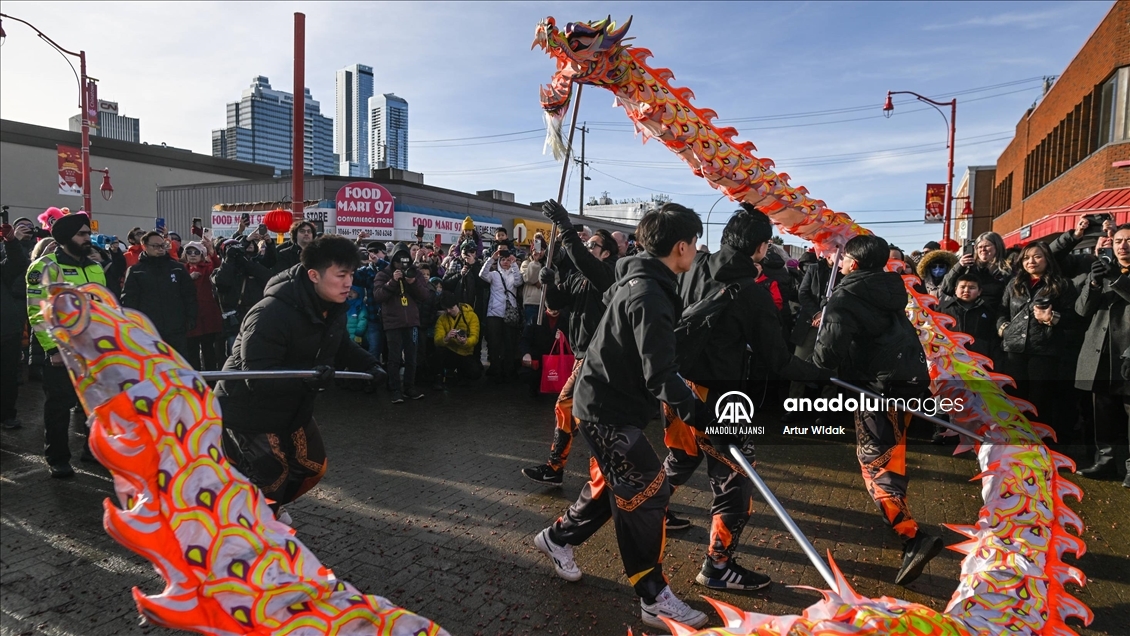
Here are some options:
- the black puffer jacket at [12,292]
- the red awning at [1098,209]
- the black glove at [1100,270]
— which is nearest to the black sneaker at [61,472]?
the black puffer jacket at [12,292]

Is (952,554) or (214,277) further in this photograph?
(214,277)

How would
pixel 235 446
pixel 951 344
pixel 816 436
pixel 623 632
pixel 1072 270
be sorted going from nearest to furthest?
pixel 623 632
pixel 235 446
pixel 951 344
pixel 1072 270
pixel 816 436

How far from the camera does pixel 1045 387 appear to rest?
6043 millimetres

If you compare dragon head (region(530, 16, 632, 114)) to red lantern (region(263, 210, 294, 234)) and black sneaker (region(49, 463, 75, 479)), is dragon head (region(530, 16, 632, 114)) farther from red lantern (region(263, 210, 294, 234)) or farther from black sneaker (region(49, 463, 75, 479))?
red lantern (region(263, 210, 294, 234))

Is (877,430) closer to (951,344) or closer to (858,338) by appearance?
(858,338)

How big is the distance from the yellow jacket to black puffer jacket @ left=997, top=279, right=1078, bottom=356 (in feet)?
19.7

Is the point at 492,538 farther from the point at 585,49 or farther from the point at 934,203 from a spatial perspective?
the point at 934,203

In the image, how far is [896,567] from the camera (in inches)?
151

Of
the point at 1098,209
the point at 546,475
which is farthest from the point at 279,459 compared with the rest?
the point at 1098,209

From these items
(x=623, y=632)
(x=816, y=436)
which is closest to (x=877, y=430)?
(x=623, y=632)

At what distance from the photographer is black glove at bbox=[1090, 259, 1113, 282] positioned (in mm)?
5227

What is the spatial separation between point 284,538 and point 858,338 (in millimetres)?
3341

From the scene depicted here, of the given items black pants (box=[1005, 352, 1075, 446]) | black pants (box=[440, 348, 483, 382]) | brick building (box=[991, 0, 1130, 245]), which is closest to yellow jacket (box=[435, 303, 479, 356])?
black pants (box=[440, 348, 483, 382])

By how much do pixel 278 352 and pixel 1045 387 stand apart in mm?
6402
